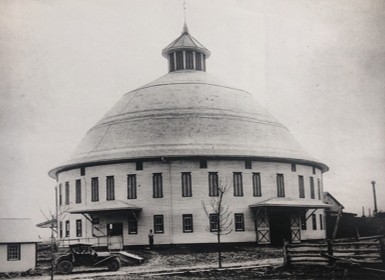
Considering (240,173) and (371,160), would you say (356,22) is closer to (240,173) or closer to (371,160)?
(371,160)

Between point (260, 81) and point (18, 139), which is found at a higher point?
point (260, 81)

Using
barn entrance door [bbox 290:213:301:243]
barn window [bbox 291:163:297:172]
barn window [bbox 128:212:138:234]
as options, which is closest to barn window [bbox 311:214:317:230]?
barn entrance door [bbox 290:213:301:243]

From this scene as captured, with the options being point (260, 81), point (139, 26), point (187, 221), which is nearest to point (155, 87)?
point (187, 221)

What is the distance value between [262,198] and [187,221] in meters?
4.63

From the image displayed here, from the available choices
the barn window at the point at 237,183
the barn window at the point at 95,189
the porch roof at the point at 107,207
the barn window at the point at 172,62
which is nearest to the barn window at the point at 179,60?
the barn window at the point at 172,62

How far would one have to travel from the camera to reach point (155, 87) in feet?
129

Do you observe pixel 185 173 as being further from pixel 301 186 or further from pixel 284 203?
pixel 301 186

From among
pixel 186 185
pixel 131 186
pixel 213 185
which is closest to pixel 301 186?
pixel 213 185

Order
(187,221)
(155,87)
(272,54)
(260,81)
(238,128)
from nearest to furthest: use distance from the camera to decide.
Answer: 1. (272,54)
2. (260,81)
3. (187,221)
4. (238,128)
5. (155,87)

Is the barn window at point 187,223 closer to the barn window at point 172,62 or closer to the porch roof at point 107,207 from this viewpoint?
the porch roof at point 107,207

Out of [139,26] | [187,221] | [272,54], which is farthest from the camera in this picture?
[187,221]

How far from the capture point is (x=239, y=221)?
112ft

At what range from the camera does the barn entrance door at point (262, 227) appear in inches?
1353

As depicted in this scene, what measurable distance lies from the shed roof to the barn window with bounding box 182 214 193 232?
9.85m
